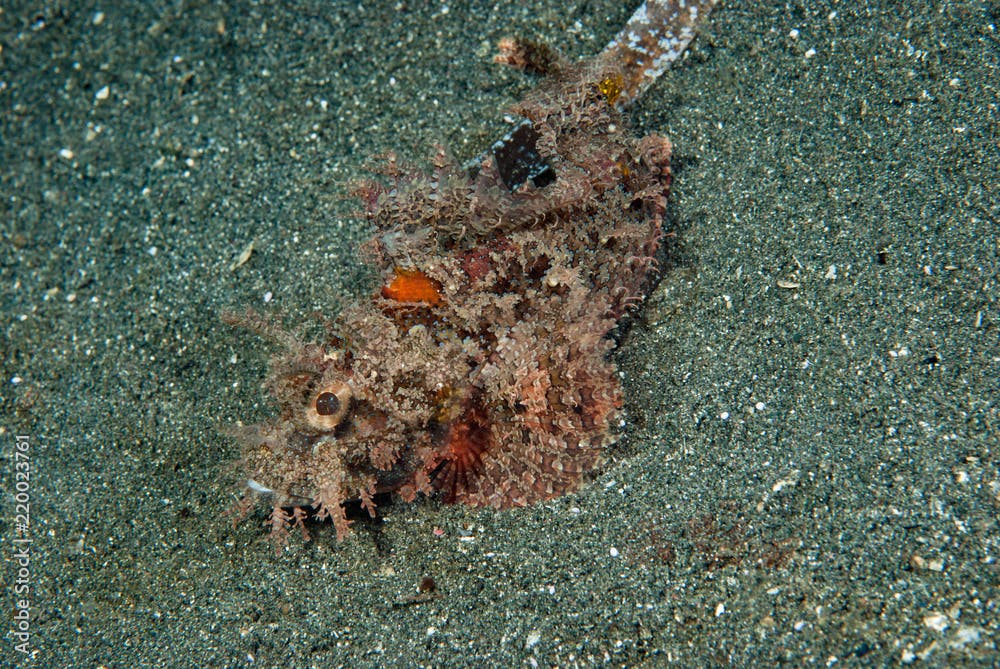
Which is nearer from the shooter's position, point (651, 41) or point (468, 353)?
point (468, 353)

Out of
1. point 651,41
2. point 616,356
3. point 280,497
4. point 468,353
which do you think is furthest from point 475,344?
point 651,41

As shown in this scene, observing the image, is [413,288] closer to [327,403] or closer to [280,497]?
[327,403]

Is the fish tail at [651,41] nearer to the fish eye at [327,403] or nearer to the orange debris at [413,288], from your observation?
the orange debris at [413,288]

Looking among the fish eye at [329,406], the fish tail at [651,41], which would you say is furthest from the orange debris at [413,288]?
the fish tail at [651,41]

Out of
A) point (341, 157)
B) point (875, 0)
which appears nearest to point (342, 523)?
point (341, 157)

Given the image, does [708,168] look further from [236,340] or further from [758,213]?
[236,340]

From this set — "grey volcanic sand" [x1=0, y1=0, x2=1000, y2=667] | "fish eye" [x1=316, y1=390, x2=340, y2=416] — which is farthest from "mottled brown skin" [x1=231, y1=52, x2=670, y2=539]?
"grey volcanic sand" [x1=0, y1=0, x2=1000, y2=667]
